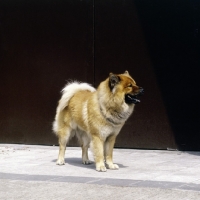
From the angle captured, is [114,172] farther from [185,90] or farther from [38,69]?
[38,69]

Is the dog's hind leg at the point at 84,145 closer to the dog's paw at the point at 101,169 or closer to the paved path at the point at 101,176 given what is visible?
the paved path at the point at 101,176

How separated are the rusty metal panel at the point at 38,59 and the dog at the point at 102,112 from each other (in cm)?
200

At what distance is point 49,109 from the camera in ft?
42.3

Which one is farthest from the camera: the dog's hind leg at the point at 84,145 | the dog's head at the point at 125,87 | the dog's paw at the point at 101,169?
the dog's hind leg at the point at 84,145

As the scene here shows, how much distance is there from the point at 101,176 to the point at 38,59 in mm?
4113

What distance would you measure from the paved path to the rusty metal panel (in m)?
0.83

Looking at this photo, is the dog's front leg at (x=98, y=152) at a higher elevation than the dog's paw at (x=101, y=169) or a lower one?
higher

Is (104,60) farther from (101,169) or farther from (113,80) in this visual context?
(101,169)

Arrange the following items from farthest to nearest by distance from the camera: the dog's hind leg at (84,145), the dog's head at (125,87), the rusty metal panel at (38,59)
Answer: the rusty metal panel at (38,59)
the dog's hind leg at (84,145)
the dog's head at (125,87)

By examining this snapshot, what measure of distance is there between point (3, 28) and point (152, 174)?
511cm

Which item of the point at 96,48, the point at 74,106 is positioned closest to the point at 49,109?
the point at 96,48

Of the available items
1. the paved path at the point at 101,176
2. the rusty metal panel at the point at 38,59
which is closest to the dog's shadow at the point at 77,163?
the paved path at the point at 101,176

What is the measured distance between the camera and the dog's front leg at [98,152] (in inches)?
391

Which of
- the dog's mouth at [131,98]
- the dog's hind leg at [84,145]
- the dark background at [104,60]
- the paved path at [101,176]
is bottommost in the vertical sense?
the paved path at [101,176]
